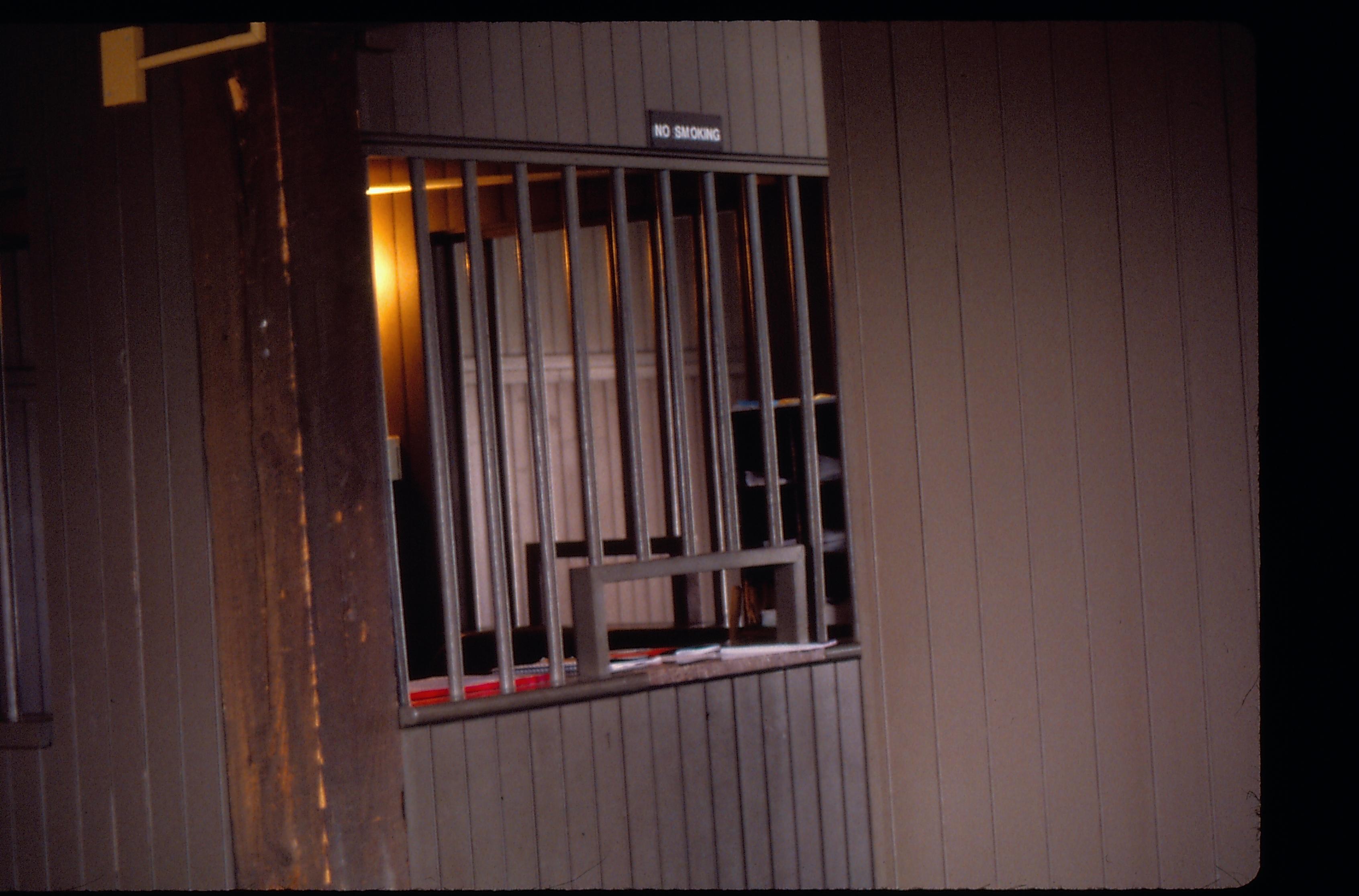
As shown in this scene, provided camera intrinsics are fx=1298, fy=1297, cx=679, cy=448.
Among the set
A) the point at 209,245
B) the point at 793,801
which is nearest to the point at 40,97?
the point at 209,245

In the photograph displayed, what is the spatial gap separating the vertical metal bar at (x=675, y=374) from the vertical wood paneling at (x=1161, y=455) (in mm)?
1469

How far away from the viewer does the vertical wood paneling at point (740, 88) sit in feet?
11.4

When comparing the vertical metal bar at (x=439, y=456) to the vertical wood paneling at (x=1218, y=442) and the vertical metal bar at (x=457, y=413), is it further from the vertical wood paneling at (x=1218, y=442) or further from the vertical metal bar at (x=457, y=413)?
the vertical wood paneling at (x=1218, y=442)

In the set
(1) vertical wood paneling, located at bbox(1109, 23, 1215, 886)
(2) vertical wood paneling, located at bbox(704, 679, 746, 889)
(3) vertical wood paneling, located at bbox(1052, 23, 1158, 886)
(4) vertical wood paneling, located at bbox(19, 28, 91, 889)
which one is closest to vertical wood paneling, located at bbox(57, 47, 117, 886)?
(4) vertical wood paneling, located at bbox(19, 28, 91, 889)

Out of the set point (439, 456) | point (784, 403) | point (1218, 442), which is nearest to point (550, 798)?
point (439, 456)

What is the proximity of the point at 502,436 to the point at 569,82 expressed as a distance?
3.78 feet

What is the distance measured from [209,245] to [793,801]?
81.3 inches

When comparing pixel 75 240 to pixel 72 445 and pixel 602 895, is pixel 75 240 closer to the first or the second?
pixel 72 445

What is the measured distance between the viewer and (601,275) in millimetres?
6414

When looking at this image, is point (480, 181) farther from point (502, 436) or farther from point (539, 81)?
point (539, 81)

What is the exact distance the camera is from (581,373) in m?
3.26

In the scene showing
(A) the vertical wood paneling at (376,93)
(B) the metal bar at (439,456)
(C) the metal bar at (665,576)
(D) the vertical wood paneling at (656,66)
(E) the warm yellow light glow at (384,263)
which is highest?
(D) the vertical wood paneling at (656,66)

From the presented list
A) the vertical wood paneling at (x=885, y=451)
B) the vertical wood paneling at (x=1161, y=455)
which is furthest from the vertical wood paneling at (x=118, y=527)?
the vertical wood paneling at (x=1161, y=455)

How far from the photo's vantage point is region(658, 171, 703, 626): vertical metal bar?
3350mm
